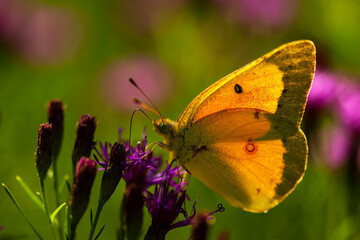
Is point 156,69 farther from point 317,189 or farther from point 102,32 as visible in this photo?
point 317,189

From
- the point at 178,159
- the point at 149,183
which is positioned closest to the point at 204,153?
the point at 178,159

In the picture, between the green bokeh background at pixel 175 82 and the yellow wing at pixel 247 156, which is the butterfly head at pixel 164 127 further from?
the green bokeh background at pixel 175 82

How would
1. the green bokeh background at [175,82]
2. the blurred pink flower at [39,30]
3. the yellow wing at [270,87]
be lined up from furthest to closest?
the blurred pink flower at [39,30], the green bokeh background at [175,82], the yellow wing at [270,87]

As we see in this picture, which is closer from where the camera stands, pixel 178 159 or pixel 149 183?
pixel 149 183

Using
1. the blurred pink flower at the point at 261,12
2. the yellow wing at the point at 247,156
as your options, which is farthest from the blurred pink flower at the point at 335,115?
the blurred pink flower at the point at 261,12

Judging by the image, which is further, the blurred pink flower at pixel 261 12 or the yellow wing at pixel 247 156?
the blurred pink flower at pixel 261 12

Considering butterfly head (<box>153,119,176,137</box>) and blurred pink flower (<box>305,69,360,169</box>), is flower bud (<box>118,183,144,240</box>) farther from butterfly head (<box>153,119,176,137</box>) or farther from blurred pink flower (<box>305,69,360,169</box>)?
blurred pink flower (<box>305,69,360,169</box>)
